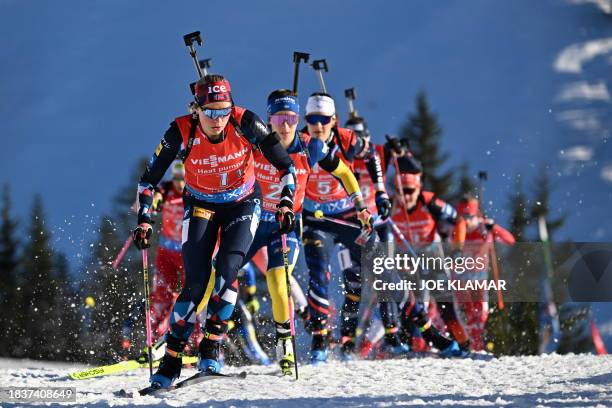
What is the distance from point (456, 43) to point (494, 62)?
360 inches

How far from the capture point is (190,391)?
6.32 meters

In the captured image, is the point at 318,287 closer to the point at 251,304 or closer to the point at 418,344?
the point at 251,304

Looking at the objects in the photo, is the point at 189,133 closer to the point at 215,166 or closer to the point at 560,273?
the point at 215,166

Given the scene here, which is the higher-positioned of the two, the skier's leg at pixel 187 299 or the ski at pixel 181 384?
the skier's leg at pixel 187 299

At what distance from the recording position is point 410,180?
1214 cm

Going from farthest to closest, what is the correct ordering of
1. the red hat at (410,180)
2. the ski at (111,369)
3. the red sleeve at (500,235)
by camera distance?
the red sleeve at (500,235) → the red hat at (410,180) → the ski at (111,369)

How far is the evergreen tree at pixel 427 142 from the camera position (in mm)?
35812

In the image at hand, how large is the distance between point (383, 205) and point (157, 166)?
3.03 meters

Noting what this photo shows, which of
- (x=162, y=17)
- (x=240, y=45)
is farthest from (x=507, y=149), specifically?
(x=162, y=17)

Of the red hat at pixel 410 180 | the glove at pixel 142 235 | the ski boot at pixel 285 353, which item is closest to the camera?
the glove at pixel 142 235

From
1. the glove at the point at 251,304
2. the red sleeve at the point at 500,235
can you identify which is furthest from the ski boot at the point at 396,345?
the red sleeve at the point at 500,235

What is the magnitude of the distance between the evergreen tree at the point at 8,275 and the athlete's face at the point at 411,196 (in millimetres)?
14940

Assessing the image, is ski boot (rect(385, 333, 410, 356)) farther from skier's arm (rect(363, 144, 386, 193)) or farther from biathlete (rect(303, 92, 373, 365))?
skier's arm (rect(363, 144, 386, 193))

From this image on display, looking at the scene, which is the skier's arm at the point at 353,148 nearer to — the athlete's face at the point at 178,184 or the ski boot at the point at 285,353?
the athlete's face at the point at 178,184
